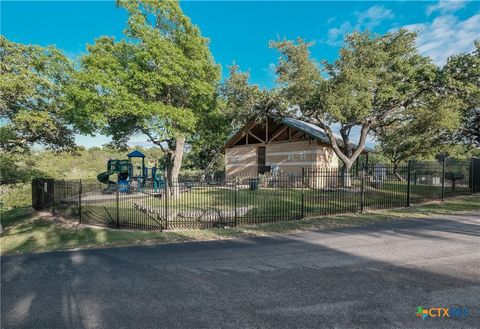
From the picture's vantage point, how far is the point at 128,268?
555cm

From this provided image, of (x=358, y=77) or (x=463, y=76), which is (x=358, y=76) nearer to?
(x=358, y=77)

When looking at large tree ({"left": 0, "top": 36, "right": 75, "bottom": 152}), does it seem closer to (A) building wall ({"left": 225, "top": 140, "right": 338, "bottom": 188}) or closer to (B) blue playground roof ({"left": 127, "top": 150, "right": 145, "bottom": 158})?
(B) blue playground roof ({"left": 127, "top": 150, "right": 145, "bottom": 158})

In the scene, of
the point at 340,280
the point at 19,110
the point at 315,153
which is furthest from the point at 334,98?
the point at 19,110

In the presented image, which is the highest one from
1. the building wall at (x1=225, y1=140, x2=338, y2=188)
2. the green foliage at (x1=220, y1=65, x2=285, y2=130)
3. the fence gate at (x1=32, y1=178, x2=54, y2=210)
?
the green foliage at (x1=220, y1=65, x2=285, y2=130)

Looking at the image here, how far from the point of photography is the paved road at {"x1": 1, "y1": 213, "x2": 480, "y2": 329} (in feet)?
11.3

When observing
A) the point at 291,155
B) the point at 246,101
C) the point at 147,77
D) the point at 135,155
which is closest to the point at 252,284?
the point at 147,77

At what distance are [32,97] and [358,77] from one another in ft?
62.7

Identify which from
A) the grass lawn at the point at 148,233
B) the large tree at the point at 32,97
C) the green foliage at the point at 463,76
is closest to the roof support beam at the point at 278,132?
the green foliage at the point at 463,76

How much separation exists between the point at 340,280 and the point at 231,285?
6.65 ft

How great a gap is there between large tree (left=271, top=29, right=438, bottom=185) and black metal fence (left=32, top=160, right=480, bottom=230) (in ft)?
13.4

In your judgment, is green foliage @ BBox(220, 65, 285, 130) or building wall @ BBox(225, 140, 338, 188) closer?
green foliage @ BBox(220, 65, 285, 130)

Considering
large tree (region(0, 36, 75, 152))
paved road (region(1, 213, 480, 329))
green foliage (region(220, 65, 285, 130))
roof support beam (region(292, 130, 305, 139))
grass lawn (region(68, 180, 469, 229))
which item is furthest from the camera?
roof support beam (region(292, 130, 305, 139))

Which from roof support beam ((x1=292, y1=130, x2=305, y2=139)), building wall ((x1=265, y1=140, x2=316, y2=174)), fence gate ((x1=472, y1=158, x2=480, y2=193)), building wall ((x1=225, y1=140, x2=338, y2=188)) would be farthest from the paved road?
roof support beam ((x1=292, y1=130, x2=305, y2=139))

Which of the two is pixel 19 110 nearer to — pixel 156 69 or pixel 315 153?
pixel 156 69
